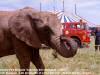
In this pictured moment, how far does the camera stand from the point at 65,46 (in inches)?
322

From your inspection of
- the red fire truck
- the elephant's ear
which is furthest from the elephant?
the red fire truck

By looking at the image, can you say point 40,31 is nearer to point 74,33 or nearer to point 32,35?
point 32,35

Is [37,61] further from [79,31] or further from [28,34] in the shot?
[79,31]

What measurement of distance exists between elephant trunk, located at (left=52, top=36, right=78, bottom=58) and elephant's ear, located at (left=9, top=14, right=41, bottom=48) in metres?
0.52

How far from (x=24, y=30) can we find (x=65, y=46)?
102 centimetres

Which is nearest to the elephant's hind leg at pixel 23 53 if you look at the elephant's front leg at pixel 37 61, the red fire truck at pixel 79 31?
the elephant's front leg at pixel 37 61

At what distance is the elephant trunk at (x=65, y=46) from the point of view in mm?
8141

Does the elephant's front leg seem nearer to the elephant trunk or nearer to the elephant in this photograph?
the elephant

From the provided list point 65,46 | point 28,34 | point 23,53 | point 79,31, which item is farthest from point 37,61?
point 79,31

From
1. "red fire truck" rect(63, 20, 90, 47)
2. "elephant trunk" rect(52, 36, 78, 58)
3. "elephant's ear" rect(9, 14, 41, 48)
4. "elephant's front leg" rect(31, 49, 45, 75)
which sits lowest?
"red fire truck" rect(63, 20, 90, 47)

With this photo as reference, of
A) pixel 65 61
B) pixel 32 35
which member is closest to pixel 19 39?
pixel 32 35

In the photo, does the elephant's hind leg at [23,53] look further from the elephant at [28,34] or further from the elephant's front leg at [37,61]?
the elephant's front leg at [37,61]

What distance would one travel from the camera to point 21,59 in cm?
855

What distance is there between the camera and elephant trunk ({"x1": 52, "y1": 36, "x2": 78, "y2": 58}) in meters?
8.14
